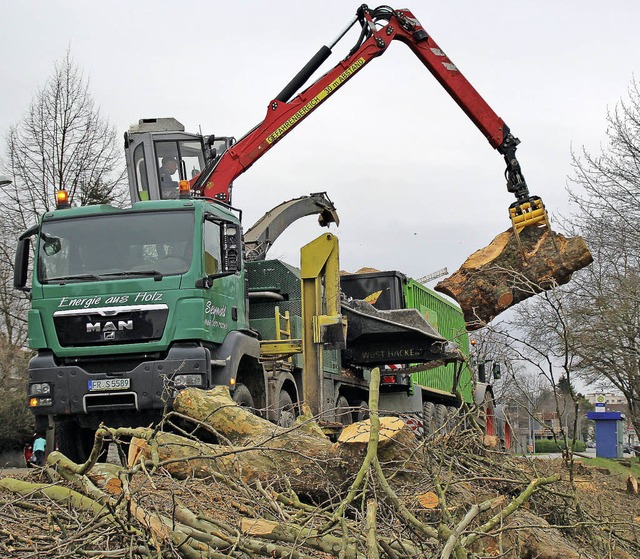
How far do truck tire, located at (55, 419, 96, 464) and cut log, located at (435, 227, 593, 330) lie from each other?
471 cm

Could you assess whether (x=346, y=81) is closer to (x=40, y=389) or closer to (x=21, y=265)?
(x=21, y=265)

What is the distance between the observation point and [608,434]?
24953 millimetres

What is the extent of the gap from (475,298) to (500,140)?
3129 mm

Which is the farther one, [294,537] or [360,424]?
[360,424]

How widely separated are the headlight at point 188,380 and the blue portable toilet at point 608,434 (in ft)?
58.2

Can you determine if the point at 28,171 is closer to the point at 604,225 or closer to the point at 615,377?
the point at 604,225

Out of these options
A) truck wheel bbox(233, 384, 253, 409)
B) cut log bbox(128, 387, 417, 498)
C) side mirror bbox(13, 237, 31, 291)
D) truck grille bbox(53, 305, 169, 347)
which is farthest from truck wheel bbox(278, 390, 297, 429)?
cut log bbox(128, 387, 417, 498)

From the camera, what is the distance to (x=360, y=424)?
6.26 metres

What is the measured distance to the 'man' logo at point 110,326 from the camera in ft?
31.3

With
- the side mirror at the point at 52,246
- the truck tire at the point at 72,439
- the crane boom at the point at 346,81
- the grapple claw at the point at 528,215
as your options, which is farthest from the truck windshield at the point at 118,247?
the grapple claw at the point at 528,215

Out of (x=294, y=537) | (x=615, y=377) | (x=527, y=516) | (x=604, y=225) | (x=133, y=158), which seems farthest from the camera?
(x=615, y=377)

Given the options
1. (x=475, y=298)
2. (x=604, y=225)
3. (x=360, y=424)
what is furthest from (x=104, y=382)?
(x=604, y=225)

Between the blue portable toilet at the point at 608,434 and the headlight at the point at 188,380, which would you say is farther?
the blue portable toilet at the point at 608,434

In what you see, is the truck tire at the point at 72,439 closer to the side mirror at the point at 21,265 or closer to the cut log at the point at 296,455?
the side mirror at the point at 21,265
